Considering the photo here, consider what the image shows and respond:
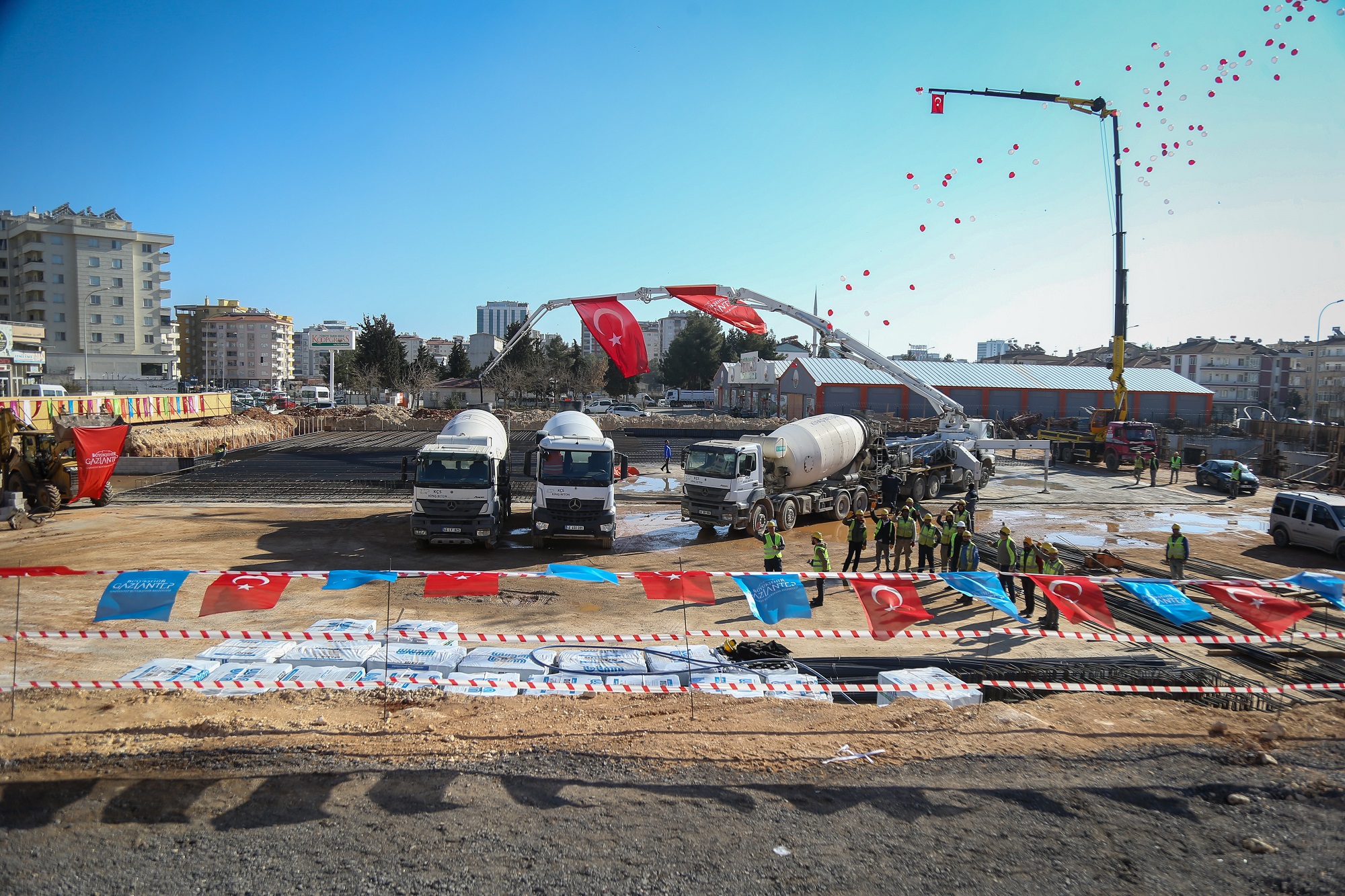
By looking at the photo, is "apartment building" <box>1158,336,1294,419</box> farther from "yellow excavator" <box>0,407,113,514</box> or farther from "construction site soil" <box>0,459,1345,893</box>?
"yellow excavator" <box>0,407,113,514</box>

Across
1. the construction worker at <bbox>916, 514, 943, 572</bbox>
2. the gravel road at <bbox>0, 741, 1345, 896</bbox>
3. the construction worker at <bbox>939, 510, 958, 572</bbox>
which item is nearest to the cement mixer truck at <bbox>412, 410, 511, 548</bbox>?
the construction worker at <bbox>916, 514, 943, 572</bbox>

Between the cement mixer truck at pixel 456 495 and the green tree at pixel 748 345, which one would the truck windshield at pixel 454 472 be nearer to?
the cement mixer truck at pixel 456 495

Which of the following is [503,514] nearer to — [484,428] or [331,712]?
[484,428]

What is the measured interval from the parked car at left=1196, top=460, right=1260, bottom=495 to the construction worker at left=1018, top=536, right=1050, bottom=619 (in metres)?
21.1

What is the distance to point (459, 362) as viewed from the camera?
8375cm

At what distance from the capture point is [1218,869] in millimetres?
5551

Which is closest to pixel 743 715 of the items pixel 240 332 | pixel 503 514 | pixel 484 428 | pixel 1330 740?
pixel 1330 740

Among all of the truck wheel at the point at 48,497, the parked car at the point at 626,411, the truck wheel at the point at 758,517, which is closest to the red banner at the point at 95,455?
the truck wheel at the point at 48,497

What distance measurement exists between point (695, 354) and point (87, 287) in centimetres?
6214

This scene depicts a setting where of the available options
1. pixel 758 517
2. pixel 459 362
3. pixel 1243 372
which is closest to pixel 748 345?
pixel 459 362

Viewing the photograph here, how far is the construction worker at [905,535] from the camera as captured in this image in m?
16.2

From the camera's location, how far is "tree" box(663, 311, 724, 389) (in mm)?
89062

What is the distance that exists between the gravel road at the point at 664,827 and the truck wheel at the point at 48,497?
20.0 metres

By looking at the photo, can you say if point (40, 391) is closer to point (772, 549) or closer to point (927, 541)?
point (772, 549)
